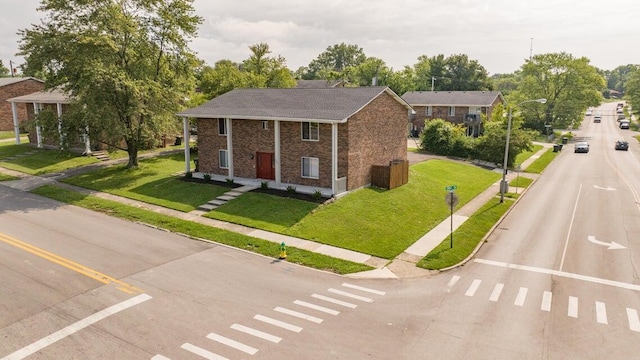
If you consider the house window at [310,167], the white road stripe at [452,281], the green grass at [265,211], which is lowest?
the white road stripe at [452,281]

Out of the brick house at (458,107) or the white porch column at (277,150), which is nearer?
the white porch column at (277,150)

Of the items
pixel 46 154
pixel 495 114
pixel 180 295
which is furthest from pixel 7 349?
pixel 495 114

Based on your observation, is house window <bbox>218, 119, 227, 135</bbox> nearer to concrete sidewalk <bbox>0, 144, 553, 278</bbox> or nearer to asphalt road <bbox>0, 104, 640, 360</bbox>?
concrete sidewalk <bbox>0, 144, 553, 278</bbox>

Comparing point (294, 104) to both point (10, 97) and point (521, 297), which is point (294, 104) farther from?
point (10, 97)

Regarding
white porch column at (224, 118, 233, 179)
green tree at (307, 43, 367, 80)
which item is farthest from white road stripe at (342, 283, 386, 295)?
green tree at (307, 43, 367, 80)

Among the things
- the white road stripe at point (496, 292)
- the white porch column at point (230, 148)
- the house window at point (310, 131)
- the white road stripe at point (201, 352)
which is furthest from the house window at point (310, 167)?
the white road stripe at point (201, 352)

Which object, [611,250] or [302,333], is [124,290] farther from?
[611,250]

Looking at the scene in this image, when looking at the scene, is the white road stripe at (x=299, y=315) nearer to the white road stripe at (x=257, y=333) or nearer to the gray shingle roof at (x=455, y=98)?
the white road stripe at (x=257, y=333)
